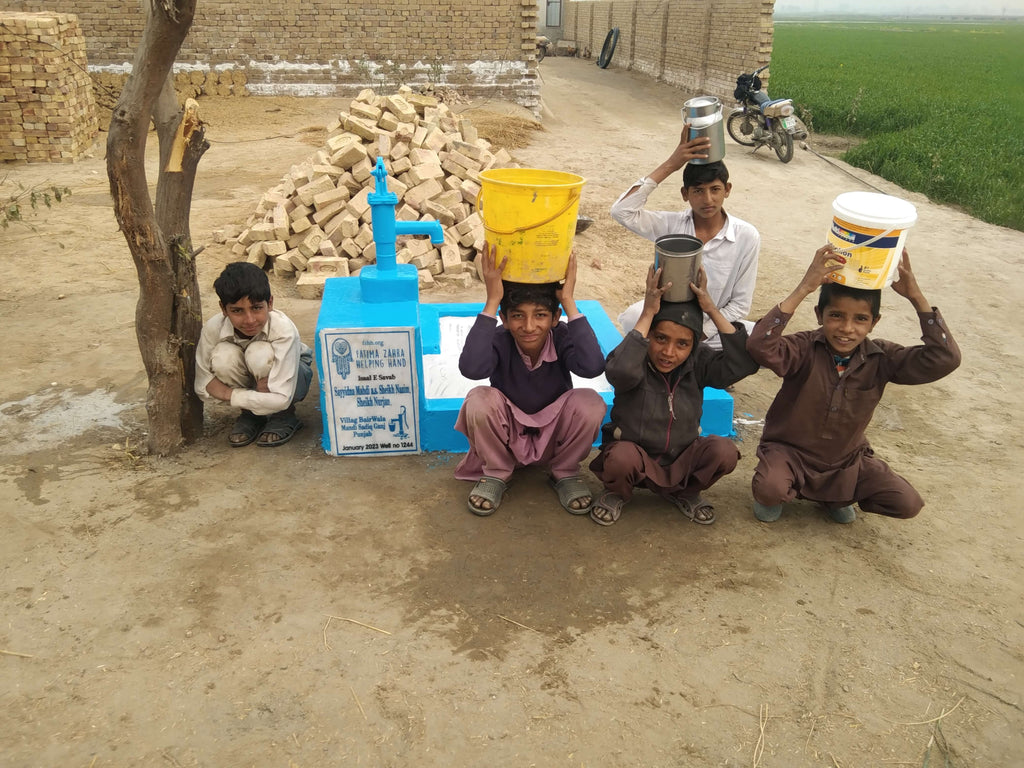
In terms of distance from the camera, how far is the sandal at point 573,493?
3.11 m

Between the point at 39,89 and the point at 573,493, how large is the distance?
9.64 m

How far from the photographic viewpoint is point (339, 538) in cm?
292

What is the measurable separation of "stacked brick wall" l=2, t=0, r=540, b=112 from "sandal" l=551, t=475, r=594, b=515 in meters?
11.0

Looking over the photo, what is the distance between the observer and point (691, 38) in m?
17.4

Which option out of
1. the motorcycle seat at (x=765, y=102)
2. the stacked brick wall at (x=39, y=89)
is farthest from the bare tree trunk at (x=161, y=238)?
the motorcycle seat at (x=765, y=102)

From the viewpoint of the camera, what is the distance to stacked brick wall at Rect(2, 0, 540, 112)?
12.5m

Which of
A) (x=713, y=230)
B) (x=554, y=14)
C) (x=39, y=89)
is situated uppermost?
(x=554, y=14)

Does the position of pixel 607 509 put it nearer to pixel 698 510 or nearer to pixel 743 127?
pixel 698 510

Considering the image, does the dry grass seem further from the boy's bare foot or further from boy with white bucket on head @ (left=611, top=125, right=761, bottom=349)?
the boy's bare foot

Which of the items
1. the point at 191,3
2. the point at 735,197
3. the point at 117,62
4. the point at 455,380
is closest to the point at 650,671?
the point at 455,380

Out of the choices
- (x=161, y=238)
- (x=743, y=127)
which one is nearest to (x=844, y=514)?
(x=161, y=238)

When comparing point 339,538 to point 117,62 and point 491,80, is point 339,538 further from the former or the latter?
point 117,62

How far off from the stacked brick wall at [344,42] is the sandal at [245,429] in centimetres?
1042

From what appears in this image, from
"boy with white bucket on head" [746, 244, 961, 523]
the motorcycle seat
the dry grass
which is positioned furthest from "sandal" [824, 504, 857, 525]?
the motorcycle seat
